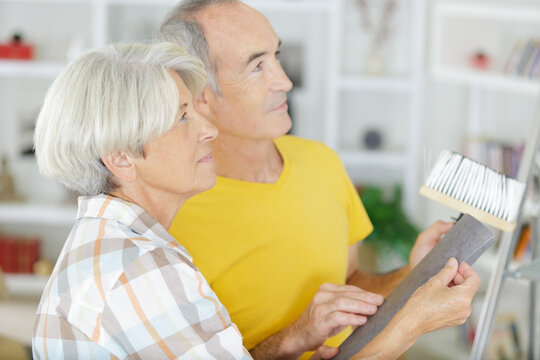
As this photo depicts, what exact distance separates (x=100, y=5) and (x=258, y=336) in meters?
3.02

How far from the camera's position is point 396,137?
430cm

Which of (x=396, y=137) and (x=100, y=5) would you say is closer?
(x=100, y=5)

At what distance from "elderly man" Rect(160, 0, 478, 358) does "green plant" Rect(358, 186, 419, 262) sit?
2041mm

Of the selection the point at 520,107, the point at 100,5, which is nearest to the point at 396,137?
the point at 520,107

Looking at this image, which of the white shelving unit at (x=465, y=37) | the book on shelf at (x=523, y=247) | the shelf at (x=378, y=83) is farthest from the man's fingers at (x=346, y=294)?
the shelf at (x=378, y=83)

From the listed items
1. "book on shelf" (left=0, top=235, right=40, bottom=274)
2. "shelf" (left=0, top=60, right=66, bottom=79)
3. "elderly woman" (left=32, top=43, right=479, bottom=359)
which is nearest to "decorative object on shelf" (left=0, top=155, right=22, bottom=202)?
"book on shelf" (left=0, top=235, right=40, bottom=274)

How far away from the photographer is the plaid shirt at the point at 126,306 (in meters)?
0.99

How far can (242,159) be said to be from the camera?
1.60 meters

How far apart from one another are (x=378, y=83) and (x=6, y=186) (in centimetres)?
242

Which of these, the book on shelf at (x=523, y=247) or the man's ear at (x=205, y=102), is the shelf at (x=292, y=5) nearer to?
the book on shelf at (x=523, y=247)

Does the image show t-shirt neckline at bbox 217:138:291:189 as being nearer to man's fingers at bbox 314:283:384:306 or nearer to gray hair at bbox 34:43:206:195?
man's fingers at bbox 314:283:384:306

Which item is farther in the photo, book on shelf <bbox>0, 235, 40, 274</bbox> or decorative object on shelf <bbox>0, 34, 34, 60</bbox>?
book on shelf <bbox>0, 235, 40, 274</bbox>

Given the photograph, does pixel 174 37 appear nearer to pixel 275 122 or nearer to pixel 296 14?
pixel 275 122

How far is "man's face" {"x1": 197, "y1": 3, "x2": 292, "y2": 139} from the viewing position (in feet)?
4.98
